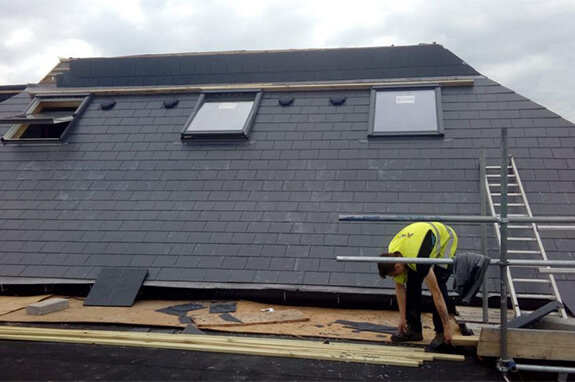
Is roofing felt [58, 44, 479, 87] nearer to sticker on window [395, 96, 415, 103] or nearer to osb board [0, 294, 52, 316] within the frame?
sticker on window [395, 96, 415, 103]

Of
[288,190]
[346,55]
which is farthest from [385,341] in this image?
[346,55]

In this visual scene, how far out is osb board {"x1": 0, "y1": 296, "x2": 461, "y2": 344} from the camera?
19.4 ft

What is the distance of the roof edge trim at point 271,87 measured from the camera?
10.2 meters

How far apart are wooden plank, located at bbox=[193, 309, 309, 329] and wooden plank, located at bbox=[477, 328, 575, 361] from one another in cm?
246

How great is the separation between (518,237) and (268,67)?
6.50m

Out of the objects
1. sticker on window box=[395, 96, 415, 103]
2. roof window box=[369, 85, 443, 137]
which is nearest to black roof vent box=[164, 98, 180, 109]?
roof window box=[369, 85, 443, 137]

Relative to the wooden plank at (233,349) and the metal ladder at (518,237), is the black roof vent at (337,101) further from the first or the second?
the wooden plank at (233,349)

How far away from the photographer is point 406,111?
31.7 feet

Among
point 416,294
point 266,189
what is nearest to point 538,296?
point 416,294

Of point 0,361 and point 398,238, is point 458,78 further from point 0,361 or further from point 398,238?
point 0,361

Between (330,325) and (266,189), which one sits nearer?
(330,325)

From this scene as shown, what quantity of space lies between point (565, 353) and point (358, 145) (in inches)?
211

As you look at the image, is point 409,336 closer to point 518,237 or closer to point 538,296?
point 538,296

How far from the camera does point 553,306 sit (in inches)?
194
